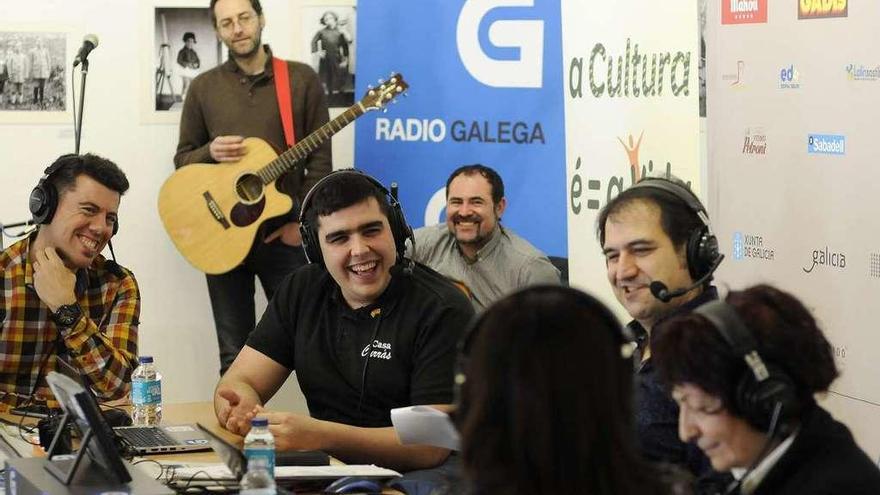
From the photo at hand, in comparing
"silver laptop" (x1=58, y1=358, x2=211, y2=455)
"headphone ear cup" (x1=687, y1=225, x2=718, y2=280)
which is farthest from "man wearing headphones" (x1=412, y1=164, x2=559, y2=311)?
"headphone ear cup" (x1=687, y1=225, x2=718, y2=280)

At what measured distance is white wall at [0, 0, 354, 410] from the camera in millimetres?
6168

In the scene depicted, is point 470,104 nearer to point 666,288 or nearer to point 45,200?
point 45,200

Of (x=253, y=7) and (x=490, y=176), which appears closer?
(x=490, y=176)

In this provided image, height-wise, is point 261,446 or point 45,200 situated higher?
point 45,200

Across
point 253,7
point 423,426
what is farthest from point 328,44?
point 423,426

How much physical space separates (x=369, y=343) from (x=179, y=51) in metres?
3.39

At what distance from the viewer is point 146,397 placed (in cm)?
335

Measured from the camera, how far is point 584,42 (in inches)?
205

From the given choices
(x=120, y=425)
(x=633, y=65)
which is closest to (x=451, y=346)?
(x=120, y=425)

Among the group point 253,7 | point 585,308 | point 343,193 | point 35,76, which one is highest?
point 253,7

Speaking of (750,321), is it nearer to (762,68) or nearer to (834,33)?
(834,33)

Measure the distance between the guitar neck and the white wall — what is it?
2.51 ft

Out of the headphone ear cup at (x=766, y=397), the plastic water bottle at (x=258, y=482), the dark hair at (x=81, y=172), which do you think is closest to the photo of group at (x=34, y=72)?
the dark hair at (x=81, y=172)

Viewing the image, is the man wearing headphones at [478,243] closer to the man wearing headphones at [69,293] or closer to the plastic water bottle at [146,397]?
the man wearing headphones at [69,293]
